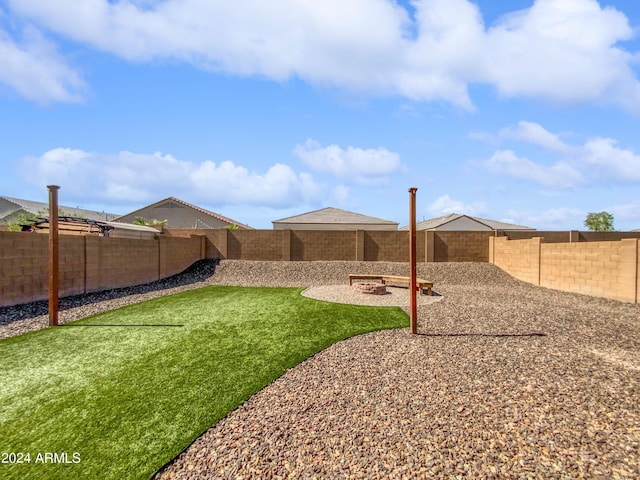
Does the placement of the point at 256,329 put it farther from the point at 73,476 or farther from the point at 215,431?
the point at 73,476

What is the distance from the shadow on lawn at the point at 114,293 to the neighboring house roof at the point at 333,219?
356 inches

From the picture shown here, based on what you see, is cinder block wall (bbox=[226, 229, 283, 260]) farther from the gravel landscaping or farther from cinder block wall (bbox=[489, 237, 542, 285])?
the gravel landscaping

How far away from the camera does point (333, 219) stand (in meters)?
25.8

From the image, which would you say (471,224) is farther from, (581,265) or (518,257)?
(581,265)

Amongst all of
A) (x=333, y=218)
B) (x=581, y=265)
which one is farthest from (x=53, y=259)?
(x=333, y=218)

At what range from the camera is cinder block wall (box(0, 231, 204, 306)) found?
28.4 feet

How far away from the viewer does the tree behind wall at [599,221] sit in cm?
3484

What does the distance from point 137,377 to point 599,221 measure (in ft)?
146

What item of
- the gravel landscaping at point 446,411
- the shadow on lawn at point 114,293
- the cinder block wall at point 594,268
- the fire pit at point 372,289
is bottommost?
the gravel landscaping at point 446,411

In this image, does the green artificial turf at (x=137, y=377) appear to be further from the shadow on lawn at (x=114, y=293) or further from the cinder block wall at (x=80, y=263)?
the cinder block wall at (x=80, y=263)

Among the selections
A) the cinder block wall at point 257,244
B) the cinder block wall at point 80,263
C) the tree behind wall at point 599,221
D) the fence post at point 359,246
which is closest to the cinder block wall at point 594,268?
the fence post at point 359,246

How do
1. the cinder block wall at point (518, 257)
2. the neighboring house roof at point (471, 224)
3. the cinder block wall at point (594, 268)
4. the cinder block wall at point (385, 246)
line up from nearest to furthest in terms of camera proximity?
the cinder block wall at point (594, 268) → the cinder block wall at point (518, 257) → the cinder block wall at point (385, 246) → the neighboring house roof at point (471, 224)

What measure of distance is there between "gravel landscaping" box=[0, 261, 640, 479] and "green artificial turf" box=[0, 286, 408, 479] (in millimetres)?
373

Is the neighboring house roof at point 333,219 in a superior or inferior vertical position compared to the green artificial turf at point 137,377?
superior
